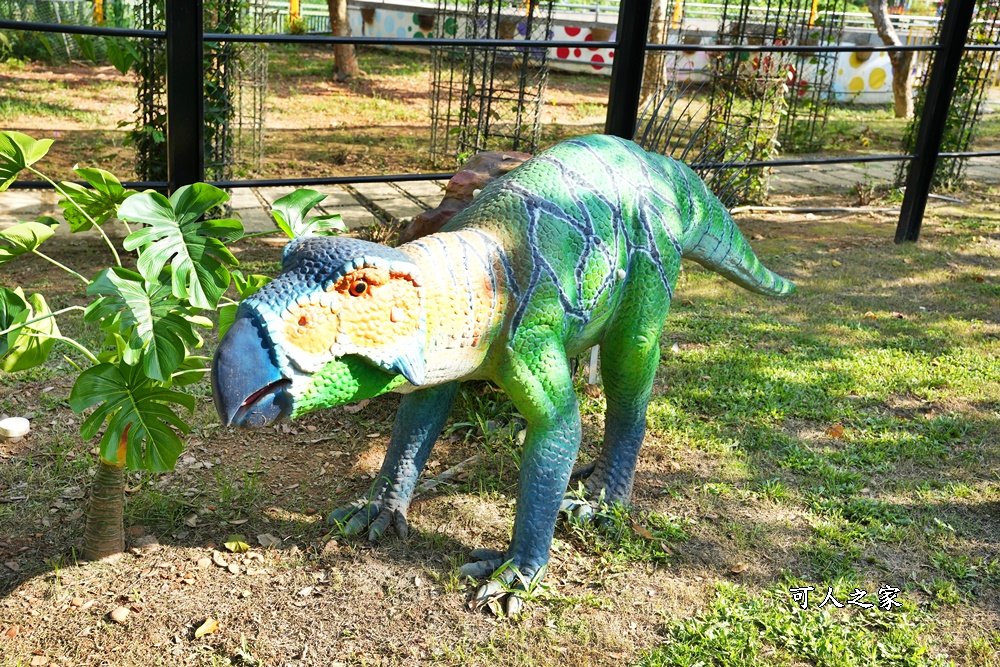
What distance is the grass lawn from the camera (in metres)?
2.70

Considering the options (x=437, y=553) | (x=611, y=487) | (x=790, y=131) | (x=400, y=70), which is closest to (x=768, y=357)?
(x=611, y=487)

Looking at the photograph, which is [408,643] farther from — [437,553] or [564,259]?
[564,259]

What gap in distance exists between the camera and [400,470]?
314 centimetres

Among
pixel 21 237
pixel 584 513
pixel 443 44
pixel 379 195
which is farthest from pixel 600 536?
pixel 379 195

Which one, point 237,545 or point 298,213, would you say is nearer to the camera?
point 298,213

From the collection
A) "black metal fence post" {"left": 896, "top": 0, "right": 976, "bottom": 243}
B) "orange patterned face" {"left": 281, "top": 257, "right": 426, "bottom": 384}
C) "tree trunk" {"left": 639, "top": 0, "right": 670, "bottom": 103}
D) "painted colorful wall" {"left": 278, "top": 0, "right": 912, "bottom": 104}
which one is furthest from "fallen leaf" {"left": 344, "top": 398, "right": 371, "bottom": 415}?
"painted colorful wall" {"left": 278, "top": 0, "right": 912, "bottom": 104}

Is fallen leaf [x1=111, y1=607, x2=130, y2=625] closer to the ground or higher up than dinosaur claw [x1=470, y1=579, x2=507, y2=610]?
closer to the ground

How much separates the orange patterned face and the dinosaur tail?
1290 mm

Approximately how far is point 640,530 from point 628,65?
2.36 metres

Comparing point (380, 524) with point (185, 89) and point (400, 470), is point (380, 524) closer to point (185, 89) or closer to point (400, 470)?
point (400, 470)

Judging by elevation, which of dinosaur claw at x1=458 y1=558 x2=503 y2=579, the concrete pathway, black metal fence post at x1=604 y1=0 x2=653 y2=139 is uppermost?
black metal fence post at x1=604 y1=0 x2=653 y2=139

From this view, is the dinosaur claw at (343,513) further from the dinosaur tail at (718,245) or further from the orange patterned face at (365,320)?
the dinosaur tail at (718,245)

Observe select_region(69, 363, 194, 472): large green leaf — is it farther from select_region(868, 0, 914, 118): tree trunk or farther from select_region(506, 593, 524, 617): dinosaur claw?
select_region(868, 0, 914, 118): tree trunk

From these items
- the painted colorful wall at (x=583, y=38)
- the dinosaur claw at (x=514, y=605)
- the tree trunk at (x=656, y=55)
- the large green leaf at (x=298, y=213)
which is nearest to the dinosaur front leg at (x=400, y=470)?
the dinosaur claw at (x=514, y=605)
